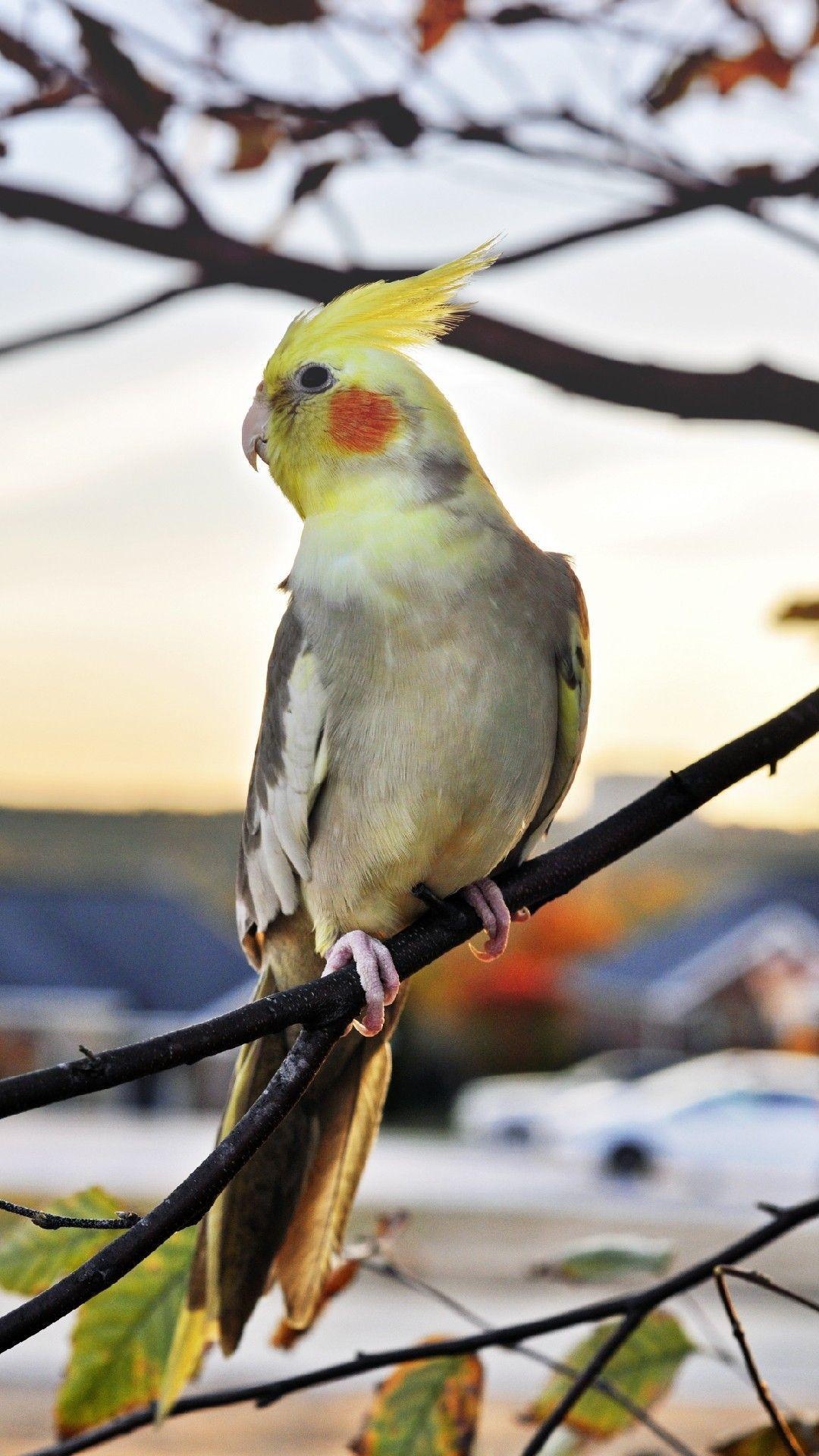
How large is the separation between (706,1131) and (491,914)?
11.8 m

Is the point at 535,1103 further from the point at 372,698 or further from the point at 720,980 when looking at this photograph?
the point at 372,698

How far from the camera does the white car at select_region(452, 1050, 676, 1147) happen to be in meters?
14.2

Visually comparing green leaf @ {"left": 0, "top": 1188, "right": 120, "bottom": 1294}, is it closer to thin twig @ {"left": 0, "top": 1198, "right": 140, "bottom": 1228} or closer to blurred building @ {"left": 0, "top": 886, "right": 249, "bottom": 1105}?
thin twig @ {"left": 0, "top": 1198, "right": 140, "bottom": 1228}

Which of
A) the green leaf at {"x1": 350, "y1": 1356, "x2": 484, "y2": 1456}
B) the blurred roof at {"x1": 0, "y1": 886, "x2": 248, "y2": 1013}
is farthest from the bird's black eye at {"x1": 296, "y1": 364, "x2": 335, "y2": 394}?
the blurred roof at {"x1": 0, "y1": 886, "x2": 248, "y2": 1013}

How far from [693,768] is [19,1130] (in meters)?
16.2

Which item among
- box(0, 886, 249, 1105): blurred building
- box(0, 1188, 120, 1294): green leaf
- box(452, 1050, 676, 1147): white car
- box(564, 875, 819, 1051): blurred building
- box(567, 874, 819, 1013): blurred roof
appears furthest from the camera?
box(567, 874, 819, 1013): blurred roof

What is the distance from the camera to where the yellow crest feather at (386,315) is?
3.42 feet

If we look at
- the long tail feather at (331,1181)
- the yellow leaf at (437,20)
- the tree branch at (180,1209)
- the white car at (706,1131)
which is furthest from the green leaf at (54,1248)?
the white car at (706,1131)

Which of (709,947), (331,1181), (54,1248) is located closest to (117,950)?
(709,947)

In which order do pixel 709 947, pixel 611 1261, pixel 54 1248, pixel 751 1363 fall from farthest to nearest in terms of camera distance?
pixel 709 947, pixel 611 1261, pixel 54 1248, pixel 751 1363

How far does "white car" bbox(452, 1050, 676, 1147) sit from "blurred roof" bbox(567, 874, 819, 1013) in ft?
3.06

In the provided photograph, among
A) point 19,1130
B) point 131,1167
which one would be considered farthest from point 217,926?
point 131,1167

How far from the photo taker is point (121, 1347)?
100 centimetres

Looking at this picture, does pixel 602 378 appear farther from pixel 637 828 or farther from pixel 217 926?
pixel 217 926
